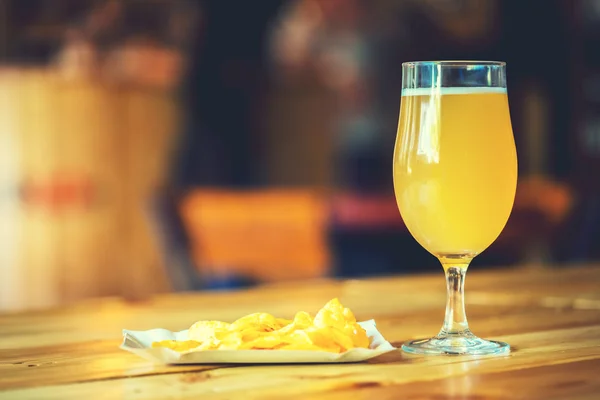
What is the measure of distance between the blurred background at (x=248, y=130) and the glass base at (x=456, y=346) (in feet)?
5.04

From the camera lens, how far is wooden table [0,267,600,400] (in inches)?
25.9

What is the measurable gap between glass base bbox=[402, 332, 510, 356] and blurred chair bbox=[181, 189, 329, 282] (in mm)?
3562

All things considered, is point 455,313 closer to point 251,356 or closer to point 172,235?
point 251,356

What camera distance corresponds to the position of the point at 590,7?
5883 millimetres

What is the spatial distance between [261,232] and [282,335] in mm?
3871

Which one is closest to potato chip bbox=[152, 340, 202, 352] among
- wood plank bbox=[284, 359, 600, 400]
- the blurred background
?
wood plank bbox=[284, 359, 600, 400]

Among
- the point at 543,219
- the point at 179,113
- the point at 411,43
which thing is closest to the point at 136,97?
the point at 179,113

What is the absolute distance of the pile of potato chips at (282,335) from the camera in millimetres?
732

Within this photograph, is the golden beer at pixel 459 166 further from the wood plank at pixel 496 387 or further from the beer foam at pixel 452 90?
the wood plank at pixel 496 387

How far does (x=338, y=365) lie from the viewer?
0.73m

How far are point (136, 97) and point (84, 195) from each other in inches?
19.5

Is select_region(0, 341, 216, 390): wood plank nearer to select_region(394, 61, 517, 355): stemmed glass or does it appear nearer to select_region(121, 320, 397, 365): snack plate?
select_region(121, 320, 397, 365): snack plate

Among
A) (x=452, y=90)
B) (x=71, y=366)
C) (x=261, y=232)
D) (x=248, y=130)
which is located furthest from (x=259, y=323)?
(x=248, y=130)

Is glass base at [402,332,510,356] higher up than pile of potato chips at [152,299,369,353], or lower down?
lower down
